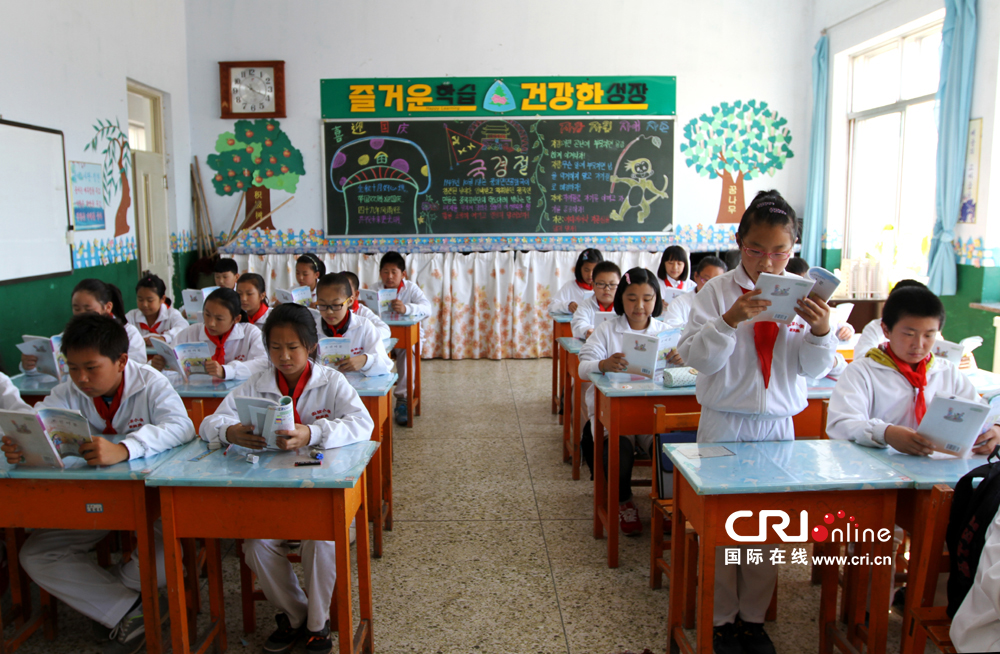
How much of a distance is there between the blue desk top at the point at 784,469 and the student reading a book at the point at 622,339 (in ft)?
3.47

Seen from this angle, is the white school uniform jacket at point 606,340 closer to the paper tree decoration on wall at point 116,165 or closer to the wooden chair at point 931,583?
the wooden chair at point 931,583

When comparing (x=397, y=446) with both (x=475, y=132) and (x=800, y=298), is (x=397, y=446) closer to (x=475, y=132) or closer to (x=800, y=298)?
(x=800, y=298)

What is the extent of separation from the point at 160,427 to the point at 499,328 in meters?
5.09

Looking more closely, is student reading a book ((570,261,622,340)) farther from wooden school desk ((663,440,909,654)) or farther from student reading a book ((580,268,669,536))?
wooden school desk ((663,440,909,654))

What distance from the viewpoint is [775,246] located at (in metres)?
1.96

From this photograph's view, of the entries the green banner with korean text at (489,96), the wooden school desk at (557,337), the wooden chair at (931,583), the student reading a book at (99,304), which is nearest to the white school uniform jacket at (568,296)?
the wooden school desk at (557,337)

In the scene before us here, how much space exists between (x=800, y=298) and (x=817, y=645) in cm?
122

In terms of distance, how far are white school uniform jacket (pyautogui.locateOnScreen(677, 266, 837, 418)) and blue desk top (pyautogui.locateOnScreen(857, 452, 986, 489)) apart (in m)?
0.28

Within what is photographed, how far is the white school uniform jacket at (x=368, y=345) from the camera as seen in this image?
3.28 meters

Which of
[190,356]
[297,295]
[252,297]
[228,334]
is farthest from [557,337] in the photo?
[190,356]

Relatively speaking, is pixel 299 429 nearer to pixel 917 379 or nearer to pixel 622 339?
pixel 622 339

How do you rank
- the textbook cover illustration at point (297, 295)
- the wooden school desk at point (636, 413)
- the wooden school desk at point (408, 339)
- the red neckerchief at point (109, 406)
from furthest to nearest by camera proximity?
the wooden school desk at point (408, 339) → the textbook cover illustration at point (297, 295) → the wooden school desk at point (636, 413) → the red neckerchief at point (109, 406)

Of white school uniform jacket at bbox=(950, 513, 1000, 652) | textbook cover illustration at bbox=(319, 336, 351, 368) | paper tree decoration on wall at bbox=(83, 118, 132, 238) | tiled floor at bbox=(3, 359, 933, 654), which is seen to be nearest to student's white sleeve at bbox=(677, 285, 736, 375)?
white school uniform jacket at bbox=(950, 513, 1000, 652)

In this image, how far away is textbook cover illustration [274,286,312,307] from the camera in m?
4.63
